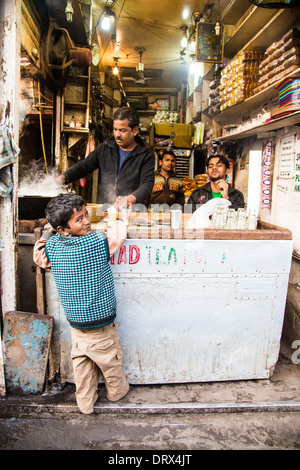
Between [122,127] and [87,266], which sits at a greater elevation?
[122,127]

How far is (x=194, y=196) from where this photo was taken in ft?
13.9

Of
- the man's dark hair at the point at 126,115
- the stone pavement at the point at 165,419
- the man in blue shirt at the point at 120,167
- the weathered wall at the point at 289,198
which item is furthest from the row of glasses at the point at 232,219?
the stone pavement at the point at 165,419

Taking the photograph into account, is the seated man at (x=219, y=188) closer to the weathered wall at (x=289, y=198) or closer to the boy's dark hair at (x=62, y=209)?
the weathered wall at (x=289, y=198)

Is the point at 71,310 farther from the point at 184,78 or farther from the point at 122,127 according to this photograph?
the point at 184,78

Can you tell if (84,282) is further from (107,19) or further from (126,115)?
(107,19)

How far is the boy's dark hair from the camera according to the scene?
2148mm

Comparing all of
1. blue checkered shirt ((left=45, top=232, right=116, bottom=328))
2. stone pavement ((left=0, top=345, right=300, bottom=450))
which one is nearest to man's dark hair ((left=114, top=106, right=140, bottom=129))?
blue checkered shirt ((left=45, top=232, right=116, bottom=328))

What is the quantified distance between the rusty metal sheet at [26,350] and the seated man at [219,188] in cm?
221

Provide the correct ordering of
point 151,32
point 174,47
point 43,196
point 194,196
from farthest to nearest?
point 174,47 < point 151,32 < point 194,196 < point 43,196

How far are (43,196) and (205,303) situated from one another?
1.91 m

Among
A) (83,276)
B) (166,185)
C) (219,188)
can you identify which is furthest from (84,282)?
(166,185)

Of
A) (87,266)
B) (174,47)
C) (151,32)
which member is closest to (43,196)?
(87,266)

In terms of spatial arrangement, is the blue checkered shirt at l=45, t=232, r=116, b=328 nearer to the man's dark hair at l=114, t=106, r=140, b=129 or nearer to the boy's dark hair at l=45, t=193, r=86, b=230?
the boy's dark hair at l=45, t=193, r=86, b=230

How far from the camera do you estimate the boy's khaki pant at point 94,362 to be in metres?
2.37
